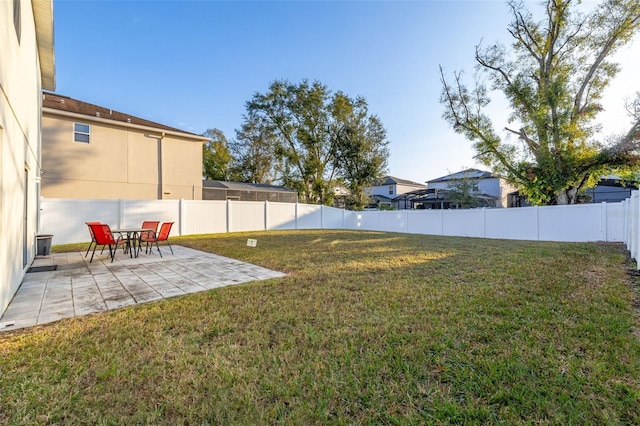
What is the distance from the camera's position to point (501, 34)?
1455 centimetres

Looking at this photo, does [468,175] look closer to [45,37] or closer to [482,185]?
[482,185]

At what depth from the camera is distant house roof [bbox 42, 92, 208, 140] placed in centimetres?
1300

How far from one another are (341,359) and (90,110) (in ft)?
58.4

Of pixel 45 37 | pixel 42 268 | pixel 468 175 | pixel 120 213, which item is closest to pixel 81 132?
pixel 120 213

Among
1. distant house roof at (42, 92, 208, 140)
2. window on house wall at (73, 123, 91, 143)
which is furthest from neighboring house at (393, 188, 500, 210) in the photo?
window on house wall at (73, 123, 91, 143)

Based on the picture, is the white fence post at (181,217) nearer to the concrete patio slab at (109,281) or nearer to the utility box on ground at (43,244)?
the concrete patio slab at (109,281)

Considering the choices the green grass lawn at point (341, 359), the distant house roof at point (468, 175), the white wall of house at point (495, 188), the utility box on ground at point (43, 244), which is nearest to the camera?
the green grass lawn at point (341, 359)

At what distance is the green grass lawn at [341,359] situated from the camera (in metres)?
1.71

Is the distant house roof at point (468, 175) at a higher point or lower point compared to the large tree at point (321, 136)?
lower

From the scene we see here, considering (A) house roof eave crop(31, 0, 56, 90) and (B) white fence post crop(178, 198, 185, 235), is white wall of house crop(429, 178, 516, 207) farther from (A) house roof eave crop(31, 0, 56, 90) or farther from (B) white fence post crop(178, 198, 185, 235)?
(A) house roof eave crop(31, 0, 56, 90)

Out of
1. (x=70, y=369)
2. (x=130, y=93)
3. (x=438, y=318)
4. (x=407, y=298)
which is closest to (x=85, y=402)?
(x=70, y=369)

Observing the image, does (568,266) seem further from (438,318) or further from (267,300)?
(267,300)

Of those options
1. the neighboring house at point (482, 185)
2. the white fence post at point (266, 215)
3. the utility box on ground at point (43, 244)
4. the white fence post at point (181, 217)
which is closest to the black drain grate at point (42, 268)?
the utility box on ground at point (43, 244)

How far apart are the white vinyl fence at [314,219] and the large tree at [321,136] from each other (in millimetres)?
5937
